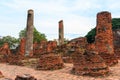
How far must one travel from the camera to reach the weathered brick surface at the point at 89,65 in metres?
11.0

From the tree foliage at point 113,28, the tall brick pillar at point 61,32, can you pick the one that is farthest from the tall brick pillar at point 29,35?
the tree foliage at point 113,28

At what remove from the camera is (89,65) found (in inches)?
441

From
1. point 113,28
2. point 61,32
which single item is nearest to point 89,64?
point 61,32

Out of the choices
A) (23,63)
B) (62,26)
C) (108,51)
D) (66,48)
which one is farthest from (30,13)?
(108,51)

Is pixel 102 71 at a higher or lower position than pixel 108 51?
lower

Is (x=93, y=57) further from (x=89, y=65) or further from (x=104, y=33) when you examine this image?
(x=104, y=33)

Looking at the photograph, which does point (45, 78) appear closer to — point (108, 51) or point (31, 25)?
point (108, 51)

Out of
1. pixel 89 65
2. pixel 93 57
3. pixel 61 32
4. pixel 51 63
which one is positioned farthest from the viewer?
pixel 61 32

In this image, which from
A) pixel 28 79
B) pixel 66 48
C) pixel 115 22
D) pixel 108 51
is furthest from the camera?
pixel 115 22

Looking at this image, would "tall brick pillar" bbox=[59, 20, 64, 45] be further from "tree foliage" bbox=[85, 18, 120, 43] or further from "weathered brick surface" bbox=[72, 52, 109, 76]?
"weathered brick surface" bbox=[72, 52, 109, 76]

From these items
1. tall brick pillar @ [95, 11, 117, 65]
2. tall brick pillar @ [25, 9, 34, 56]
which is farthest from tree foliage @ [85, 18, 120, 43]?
tall brick pillar @ [95, 11, 117, 65]

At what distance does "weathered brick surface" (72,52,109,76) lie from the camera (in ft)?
36.0

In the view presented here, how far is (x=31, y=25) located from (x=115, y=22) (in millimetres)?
15580

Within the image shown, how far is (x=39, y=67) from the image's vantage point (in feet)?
46.4
